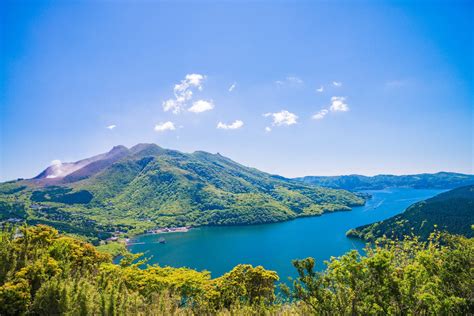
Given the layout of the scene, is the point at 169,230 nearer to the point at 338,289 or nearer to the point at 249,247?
the point at 249,247

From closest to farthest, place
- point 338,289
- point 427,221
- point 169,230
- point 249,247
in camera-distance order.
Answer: point 338,289 → point 249,247 → point 427,221 → point 169,230

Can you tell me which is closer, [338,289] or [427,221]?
[338,289]

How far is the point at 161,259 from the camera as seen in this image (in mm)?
97438

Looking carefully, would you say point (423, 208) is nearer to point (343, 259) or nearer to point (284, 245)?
point (284, 245)

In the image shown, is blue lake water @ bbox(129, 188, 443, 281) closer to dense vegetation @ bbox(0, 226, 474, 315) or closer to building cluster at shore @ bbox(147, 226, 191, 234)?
building cluster at shore @ bbox(147, 226, 191, 234)

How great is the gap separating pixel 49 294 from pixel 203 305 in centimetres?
928

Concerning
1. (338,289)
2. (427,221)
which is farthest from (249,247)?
(338,289)

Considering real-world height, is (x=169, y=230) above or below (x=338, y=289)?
below

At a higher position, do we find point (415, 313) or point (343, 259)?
point (343, 259)

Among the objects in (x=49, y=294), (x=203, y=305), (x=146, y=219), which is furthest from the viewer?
(x=146, y=219)

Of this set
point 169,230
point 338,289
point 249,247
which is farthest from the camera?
point 169,230

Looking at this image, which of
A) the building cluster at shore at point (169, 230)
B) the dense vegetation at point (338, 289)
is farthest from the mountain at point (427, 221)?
the dense vegetation at point (338, 289)

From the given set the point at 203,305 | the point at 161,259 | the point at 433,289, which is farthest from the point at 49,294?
the point at 161,259

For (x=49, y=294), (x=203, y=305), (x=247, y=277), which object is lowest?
(x=247, y=277)
